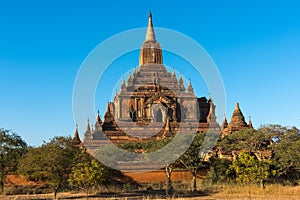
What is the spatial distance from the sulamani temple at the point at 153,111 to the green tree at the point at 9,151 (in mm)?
15044

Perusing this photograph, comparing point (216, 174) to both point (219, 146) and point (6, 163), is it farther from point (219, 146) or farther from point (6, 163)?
point (6, 163)

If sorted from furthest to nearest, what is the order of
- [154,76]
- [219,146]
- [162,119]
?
[154,76], [162,119], [219,146]

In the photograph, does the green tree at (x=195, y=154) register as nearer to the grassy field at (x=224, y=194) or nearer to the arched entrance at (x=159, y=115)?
the grassy field at (x=224, y=194)

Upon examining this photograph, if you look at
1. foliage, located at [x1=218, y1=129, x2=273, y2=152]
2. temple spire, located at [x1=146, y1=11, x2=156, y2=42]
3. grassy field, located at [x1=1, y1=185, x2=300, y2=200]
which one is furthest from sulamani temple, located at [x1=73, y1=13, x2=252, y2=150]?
grassy field, located at [x1=1, y1=185, x2=300, y2=200]

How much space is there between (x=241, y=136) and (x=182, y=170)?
19.7 ft

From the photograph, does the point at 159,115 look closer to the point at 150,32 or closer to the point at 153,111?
the point at 153,111

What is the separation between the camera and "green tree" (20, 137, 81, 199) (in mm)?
23227

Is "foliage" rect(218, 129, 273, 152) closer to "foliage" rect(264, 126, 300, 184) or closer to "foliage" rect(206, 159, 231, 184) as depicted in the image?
"foliage" rect(264, 126, 300, 184)

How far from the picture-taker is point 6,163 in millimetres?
27859

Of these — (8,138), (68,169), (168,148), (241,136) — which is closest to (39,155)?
(68,169)

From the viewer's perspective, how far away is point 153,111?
5116cm

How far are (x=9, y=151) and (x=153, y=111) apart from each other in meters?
25.9

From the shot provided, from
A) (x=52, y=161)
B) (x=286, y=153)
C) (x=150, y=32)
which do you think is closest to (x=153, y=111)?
(x=150, y=32)

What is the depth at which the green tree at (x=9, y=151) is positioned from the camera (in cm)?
2730
